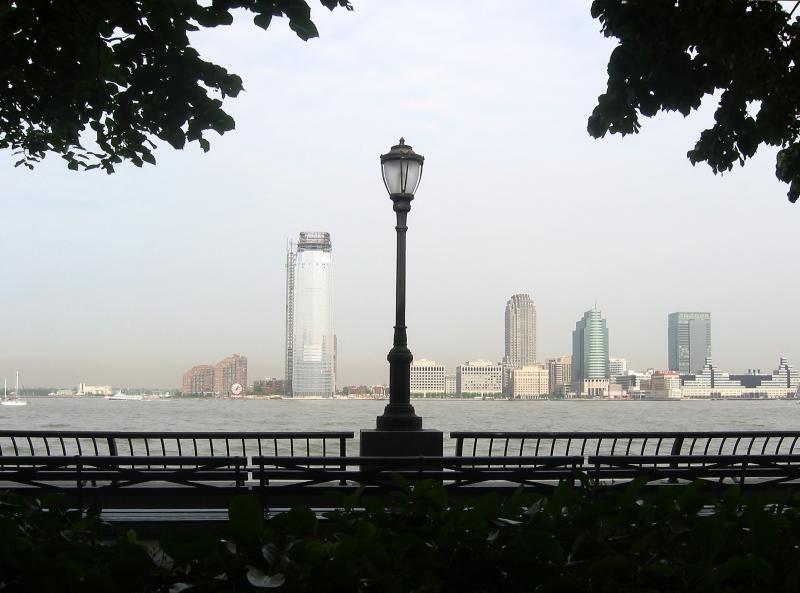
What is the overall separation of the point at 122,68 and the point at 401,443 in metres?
6.25

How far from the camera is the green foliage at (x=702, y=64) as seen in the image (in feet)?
21.7

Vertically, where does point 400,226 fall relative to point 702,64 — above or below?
below

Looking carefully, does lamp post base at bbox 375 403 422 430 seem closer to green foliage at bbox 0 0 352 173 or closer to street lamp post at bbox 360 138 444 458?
street lamp post at bbox 360 138 444 458

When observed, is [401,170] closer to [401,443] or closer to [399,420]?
[399,420]

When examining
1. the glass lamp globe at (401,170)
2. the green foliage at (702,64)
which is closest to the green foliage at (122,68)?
the green foliage at (702,64)

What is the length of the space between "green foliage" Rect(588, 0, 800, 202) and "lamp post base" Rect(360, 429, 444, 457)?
5.59m
